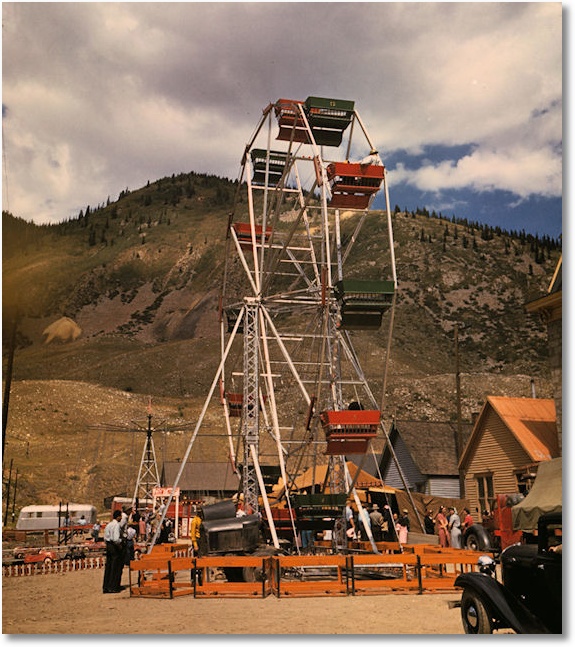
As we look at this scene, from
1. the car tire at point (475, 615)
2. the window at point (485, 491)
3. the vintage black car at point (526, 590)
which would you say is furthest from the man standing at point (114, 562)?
the window at point (485, 491)

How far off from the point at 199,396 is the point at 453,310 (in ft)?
106

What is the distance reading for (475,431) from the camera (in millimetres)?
26609

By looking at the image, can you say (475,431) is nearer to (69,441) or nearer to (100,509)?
(100,509)

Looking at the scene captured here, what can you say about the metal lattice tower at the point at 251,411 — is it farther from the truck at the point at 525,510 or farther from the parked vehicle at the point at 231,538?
the truck at the point at 525,510

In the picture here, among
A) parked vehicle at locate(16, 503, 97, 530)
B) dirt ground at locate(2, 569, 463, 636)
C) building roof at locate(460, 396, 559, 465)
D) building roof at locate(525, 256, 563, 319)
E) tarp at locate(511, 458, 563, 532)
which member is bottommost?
parked vehicle at locate(16, 503, 97, 530)

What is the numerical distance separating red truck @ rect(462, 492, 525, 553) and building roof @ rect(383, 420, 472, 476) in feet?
45.7

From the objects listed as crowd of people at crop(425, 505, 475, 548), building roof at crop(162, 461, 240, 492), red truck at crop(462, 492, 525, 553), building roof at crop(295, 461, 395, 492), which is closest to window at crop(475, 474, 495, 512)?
building roof at crop(295, 461, 395, 492)

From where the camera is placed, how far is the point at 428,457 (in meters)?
35.1

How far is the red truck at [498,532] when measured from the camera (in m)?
16.0

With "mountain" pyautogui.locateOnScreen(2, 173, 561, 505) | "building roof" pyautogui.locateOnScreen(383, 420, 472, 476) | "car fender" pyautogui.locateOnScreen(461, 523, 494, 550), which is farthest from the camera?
"building roof" pyautogui.locateOnScreen(383, 420, 472, 476)

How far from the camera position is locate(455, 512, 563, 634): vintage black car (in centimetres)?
849

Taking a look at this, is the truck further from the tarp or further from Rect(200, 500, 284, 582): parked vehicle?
Rect(200, 500, 284, 582): parked vehicle

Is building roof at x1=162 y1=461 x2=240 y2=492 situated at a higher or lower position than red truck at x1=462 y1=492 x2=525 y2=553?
lower

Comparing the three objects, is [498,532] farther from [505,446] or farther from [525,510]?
[525,510]
